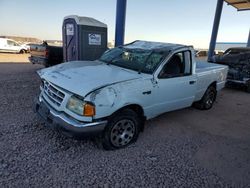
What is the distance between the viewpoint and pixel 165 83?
368 centimetres

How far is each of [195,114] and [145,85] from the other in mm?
2554

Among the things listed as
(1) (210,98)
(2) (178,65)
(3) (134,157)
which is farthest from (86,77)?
(1) (210,98)

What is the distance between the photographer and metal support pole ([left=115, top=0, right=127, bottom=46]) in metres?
7.05

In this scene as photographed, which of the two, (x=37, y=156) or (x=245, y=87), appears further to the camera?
(x=245, y=87)

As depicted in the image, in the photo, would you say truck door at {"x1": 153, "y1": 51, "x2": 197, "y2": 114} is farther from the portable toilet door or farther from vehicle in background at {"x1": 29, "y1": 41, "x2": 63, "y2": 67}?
vehicle in background at {"x1": 29, "y1": 41, "x2": 63, "y2": 67}

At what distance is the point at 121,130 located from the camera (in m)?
3.30

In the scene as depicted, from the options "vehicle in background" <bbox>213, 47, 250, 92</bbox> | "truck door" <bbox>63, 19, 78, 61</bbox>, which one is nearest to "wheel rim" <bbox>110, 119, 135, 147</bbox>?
"truck door" <bbox>63, 19, 78, 61</bbox>

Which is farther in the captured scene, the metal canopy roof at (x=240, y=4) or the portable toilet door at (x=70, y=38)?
the metal canopy roof at (x=240, y=4)

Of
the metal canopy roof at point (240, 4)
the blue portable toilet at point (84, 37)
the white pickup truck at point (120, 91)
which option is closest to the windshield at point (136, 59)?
the white pickup truck at point (120, 91)

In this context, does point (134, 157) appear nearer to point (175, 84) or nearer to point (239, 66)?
point (175, 84)

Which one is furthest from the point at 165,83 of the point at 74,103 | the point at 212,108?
the point at 212,108

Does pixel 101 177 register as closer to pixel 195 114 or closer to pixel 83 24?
pixel 195 114

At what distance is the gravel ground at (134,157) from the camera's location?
2625 millimetres

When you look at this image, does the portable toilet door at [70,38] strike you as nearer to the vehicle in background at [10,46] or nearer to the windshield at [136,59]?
the windshield at [136,59]
